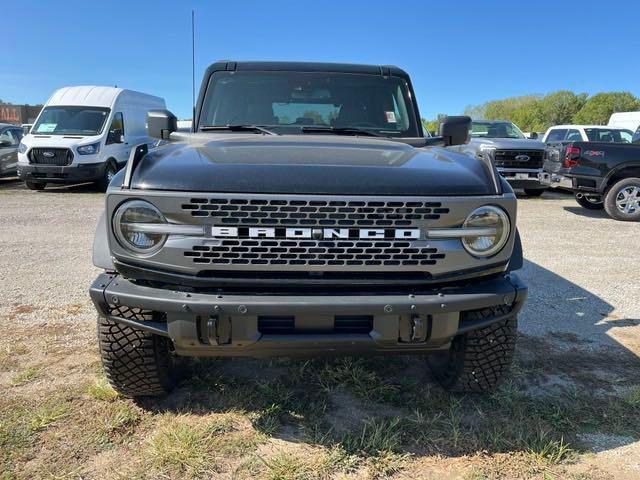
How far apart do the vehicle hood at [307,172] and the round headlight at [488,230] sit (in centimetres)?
10

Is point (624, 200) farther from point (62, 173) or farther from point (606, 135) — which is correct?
point (62, 173)

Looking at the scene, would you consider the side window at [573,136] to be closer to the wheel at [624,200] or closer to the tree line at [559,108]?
the wheel at [624,200]

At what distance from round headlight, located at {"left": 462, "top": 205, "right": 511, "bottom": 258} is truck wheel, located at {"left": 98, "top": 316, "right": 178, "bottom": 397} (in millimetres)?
1561

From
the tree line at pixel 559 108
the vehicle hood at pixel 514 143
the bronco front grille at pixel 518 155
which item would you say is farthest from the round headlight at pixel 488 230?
the tree line at pixel 559 108

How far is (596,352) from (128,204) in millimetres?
3235

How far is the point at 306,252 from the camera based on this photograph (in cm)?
213

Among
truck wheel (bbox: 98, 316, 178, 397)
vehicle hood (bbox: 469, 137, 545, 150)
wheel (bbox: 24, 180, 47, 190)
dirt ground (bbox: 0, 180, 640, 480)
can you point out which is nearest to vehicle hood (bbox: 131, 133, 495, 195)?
truck wheel (bbox: 98, 316, 178, 397)

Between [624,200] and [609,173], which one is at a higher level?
[609,173]

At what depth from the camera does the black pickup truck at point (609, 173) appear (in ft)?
29.2

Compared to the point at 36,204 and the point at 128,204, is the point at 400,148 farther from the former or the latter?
the point at 36,204

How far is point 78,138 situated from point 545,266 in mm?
10616

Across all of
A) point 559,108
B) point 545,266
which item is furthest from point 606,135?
point 559,108

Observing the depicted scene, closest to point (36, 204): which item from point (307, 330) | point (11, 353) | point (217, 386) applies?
point (11, 353)

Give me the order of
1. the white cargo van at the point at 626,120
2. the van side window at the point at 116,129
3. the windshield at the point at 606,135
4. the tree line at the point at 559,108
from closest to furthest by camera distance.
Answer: the van side window at the point at 116,129 < the windshield at the point at 606,135 < the white cargo van at the point at 626,120 < the tree line at the point at 559,108
